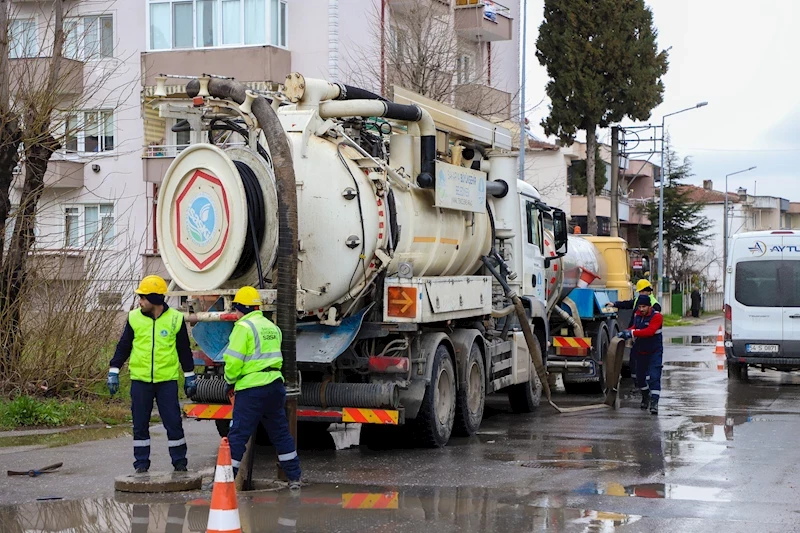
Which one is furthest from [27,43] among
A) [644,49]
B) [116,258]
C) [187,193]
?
[644,49]

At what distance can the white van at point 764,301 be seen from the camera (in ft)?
63.4

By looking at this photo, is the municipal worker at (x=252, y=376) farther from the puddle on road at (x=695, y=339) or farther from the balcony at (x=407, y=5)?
the puddle on road at (x=695, y=339)

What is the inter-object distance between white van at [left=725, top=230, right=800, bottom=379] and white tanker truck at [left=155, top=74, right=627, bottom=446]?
8135 millimetres

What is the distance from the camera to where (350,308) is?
11.0 m

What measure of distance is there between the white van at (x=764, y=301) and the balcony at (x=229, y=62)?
13571 millimetres

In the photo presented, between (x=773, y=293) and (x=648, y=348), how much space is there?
5.44 m

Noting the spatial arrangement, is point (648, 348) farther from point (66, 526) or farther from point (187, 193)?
point (66, 526)

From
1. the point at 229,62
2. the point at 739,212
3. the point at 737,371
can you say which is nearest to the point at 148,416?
the point at 737,371

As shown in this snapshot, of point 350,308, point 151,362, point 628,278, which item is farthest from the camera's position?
point 628,278

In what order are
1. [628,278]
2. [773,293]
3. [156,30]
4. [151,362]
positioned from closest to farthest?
[151,362] < [773,293] < [628,278] < [156,30]

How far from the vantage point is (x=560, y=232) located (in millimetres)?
17219

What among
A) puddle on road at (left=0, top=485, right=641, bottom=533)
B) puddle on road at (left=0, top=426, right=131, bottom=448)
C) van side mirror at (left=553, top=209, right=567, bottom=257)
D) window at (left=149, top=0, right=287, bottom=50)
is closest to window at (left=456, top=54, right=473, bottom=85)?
window at (left=149, top=0, right=287, bottom=50)

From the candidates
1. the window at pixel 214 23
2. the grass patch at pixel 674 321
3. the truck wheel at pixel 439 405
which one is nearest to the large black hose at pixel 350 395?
the truck wheel at pixel 439 405

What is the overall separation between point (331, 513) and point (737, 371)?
45.1ft
